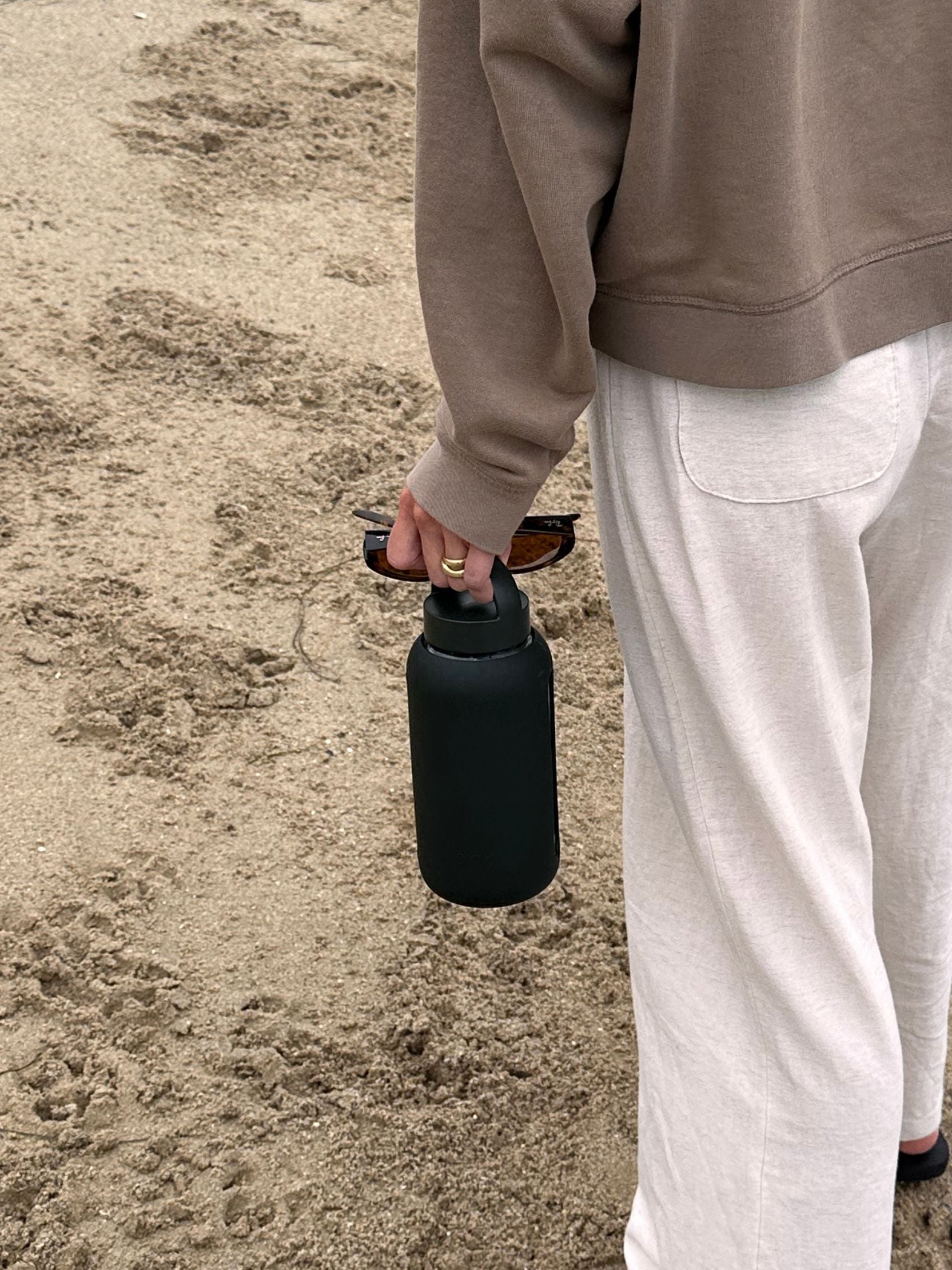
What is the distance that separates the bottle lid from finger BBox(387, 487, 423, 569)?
4 cm

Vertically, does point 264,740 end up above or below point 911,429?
below

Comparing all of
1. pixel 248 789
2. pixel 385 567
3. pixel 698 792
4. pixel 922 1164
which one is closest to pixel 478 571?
pixel 385 567

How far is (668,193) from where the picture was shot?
969 millimetres

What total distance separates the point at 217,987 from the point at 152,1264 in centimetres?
40

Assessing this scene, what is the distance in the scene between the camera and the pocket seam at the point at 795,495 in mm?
1021

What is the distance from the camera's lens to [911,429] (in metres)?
1.05

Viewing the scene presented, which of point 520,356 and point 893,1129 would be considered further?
point 893,1129

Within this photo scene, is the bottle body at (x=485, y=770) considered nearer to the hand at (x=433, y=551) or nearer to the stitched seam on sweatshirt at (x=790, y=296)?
the hand at (x=433, y=551)

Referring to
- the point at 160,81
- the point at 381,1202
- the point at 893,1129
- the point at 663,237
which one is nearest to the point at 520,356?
the point at 663,237

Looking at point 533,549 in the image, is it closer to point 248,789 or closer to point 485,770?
point 485,770

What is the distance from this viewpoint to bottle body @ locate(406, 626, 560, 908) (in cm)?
128

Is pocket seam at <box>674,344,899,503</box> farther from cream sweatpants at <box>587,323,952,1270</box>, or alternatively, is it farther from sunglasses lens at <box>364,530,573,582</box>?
sunglasses lens at <box>364,530,573,582</box>

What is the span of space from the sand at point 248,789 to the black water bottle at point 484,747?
49cm

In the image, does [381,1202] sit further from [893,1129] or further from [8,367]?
[8,367]
